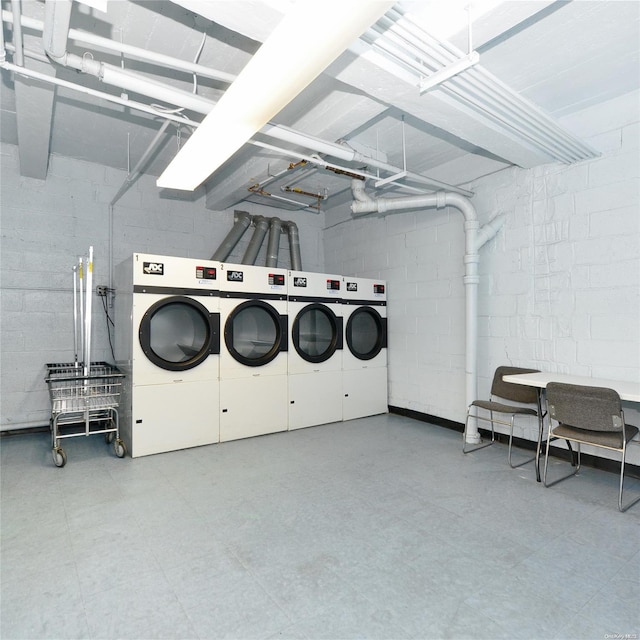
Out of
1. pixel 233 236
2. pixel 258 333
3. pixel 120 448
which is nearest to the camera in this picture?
pixel 120 448

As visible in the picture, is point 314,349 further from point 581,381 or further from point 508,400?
point 581,381

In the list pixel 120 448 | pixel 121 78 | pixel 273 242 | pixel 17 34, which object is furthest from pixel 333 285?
pixel 17 34

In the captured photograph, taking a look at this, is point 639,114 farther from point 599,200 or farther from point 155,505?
point 155,505

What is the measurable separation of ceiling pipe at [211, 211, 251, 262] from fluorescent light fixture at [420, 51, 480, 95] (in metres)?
3.28

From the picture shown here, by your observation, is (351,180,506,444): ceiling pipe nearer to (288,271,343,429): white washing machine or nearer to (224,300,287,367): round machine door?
(288,271,343,429): white washing machine

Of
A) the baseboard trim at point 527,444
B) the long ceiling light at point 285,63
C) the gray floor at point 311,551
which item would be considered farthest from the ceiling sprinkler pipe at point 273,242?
the long ceiling light at point 285,63

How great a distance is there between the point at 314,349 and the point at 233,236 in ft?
6.02

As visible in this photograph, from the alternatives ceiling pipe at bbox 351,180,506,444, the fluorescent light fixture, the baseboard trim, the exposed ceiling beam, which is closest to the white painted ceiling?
the exposed ceiling beam

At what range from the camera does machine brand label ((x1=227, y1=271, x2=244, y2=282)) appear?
4059 millimetres

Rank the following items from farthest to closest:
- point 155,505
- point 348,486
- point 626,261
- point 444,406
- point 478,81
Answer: point 444,406 → point 626,261 → point 348,486 → point 155,505 → point 478,81

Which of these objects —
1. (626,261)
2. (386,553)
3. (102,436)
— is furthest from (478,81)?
(102,436)

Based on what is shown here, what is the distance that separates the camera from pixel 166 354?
4.21m

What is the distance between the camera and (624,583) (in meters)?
1.86

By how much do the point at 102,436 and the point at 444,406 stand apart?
3.86m
